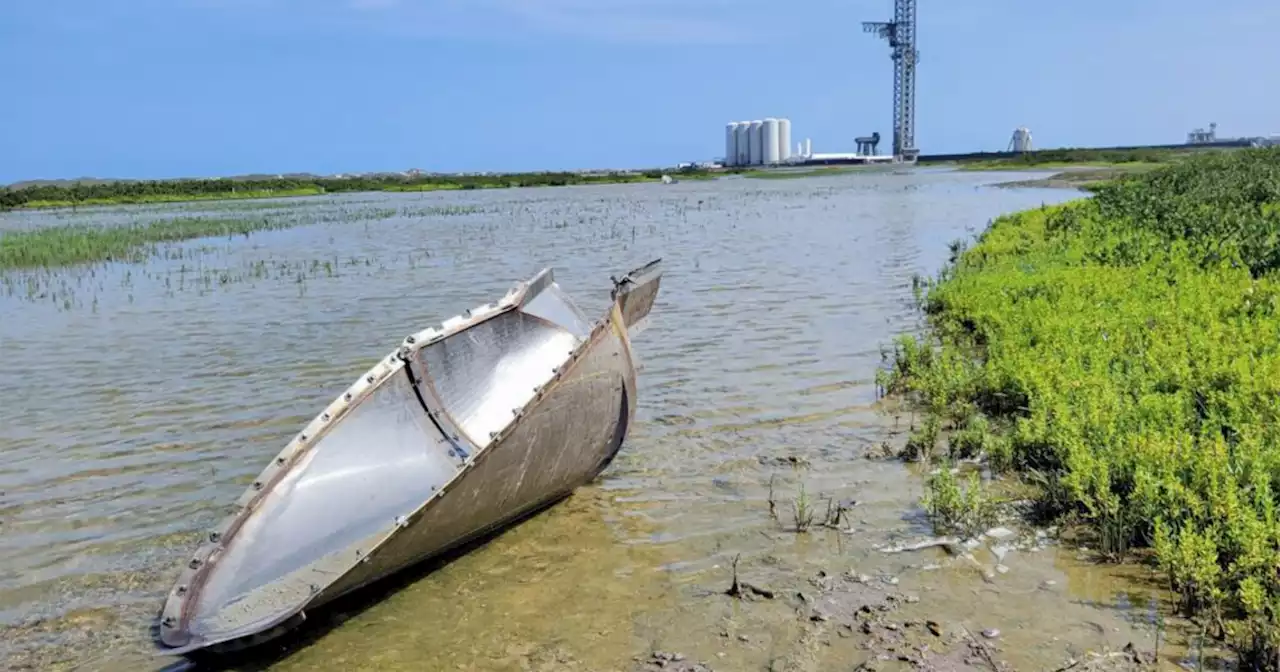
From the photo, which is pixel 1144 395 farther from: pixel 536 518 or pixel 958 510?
pixel 536 518

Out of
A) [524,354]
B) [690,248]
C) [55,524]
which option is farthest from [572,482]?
[690,248]

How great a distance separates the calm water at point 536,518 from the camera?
15.6 ft

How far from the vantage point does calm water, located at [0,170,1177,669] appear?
474 centimetres

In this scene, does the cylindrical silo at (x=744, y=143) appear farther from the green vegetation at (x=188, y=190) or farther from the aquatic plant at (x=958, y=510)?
the aquatic plant at (x=958, y=510)

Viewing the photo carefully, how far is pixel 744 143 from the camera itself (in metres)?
168

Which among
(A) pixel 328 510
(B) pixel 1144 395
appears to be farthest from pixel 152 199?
(B) pixel 1144 395

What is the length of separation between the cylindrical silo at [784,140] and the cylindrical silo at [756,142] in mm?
3218

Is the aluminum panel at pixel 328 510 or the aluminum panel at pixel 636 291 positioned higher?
the aluminum panel at pixel 636 291

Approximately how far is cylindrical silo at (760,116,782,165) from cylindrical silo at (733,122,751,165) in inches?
155

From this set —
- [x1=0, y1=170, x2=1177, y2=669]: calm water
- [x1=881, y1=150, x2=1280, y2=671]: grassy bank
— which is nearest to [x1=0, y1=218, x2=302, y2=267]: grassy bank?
[x1=0, y1=170, x2=1177, y2=669]: calm water

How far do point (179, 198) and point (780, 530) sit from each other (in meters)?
82.0

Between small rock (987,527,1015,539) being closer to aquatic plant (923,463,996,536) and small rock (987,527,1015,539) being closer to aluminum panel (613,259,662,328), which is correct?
aquatic plant (923,463,996,536)

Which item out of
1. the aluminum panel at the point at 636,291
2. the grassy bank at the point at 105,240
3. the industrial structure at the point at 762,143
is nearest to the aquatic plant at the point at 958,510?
the aluminum panel at the point at 636,291

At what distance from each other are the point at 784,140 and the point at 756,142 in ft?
16.8
